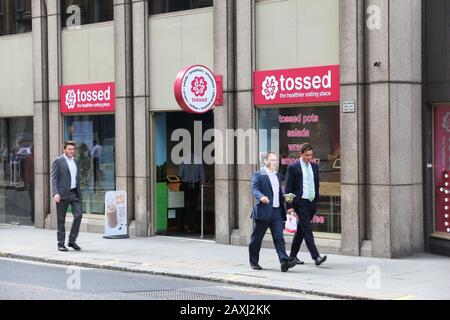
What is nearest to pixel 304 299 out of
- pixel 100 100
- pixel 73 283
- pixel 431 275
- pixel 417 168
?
pixel 431 275

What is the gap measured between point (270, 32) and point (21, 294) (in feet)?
24.1

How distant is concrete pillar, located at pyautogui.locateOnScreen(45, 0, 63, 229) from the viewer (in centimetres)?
1998

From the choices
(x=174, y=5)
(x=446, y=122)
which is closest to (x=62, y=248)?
(x=174, y=5)

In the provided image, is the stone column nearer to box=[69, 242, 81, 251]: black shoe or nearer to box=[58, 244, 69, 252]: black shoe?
box=[69, 242, 81, 251]: black shoe

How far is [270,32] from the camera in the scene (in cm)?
1577

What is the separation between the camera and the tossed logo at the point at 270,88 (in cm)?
1568

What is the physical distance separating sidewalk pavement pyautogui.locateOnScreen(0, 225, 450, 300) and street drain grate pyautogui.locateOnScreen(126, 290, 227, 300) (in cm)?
105

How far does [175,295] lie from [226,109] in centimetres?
597

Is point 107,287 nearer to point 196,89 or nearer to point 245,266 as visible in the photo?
point 245,266

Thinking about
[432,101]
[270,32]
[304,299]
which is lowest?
[304,299]

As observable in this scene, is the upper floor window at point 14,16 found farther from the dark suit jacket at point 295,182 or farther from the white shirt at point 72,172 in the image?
the dark suit jacket at point 295,182

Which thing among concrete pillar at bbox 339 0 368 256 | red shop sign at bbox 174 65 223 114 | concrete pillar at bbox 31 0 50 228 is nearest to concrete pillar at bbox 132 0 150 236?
red shop sign at bbox 174 65 223 114
